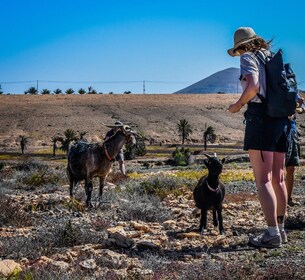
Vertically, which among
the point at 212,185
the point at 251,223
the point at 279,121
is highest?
the point at 279,121

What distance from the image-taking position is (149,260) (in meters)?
5.73

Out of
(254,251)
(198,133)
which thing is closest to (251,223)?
A: (254,251)

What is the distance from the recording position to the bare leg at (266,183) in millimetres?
6203

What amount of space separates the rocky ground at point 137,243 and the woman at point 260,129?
0.41 m

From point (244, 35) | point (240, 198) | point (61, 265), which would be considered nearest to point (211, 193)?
point (244, 35)

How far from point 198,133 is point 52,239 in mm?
84170

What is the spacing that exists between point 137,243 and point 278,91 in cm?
245

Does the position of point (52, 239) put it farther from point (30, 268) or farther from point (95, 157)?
point (95, 157)

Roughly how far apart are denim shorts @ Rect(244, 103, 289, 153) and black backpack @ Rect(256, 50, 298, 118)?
0.31 ft

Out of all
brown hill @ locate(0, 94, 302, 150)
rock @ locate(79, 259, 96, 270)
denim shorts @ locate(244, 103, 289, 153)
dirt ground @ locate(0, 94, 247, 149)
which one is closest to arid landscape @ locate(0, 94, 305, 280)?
rock @ locate(79, 259, 96, 270)

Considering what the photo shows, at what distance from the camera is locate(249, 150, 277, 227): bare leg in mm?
6203

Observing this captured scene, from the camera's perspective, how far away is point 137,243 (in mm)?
6676

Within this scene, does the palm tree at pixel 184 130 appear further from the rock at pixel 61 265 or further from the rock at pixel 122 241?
the rock at pixel 61 265

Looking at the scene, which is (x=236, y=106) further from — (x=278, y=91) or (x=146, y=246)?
(x=146, y=246)
